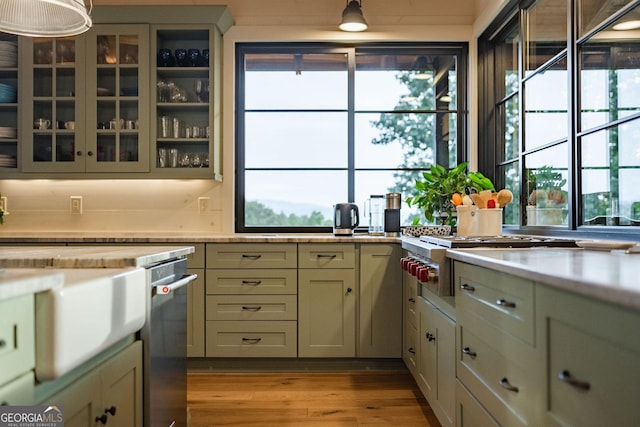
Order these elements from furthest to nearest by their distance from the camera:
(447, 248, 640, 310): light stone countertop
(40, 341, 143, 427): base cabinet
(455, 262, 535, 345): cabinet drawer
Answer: (455, 262, 535, 345): cabinet drawer, (40, 341, 143, 427): base cabinet, (447, 248, 640, 310): light stone countertop

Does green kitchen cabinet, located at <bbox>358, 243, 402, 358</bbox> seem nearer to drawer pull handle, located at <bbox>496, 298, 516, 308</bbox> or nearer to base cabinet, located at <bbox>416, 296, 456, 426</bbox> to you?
base cabinet, located at <bbox>416, 296, 456, 426</bbox>

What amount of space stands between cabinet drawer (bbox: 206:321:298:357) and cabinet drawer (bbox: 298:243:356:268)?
405mm

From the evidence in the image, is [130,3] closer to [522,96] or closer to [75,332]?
[522,96]

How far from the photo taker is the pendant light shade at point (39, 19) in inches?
73.7

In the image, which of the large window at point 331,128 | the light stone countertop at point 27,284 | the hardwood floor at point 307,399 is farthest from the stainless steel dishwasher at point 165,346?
the large window at point 331,128

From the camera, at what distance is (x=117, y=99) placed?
347cm

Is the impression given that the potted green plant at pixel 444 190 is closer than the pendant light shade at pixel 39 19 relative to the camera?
No

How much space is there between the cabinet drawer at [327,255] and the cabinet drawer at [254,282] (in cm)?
11

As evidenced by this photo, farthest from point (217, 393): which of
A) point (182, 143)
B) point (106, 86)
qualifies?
point (106, 86)

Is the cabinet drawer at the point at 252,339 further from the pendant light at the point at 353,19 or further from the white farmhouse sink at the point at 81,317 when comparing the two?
the pendant light at the point at 353,19

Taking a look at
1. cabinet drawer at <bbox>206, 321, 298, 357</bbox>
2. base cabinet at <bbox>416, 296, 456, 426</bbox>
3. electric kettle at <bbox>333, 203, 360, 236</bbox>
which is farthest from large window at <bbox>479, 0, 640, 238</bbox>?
cabinet drawer at <bbox>206, 321, 298, 357</bbox>

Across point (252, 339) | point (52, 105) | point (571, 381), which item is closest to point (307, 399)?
point (252, 339)

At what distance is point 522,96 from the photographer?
2979mm

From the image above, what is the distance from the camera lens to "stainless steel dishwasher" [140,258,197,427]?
1.60 m
